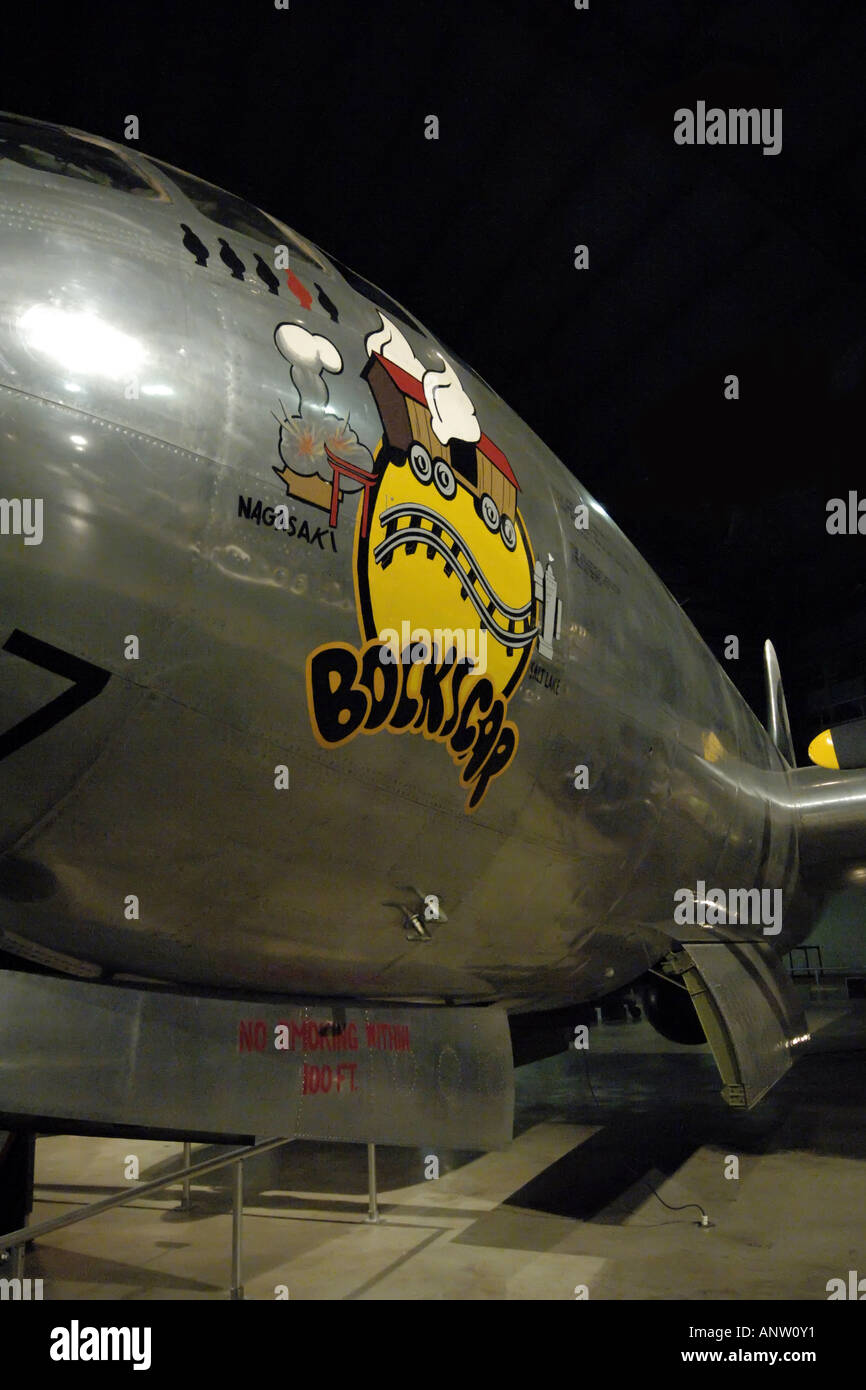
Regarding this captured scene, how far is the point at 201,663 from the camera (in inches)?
112

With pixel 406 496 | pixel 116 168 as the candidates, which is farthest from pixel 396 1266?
pixel 116 168

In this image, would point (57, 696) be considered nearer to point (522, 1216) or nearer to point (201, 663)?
point (201, 663)

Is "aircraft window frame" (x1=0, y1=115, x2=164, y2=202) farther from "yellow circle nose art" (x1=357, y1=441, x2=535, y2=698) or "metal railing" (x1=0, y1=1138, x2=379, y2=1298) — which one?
"metal railing" (x1=0, y1=1138, x2=379, y2=1298)

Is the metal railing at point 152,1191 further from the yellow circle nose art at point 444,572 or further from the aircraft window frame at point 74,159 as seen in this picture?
the aircraft window frame at point 74,159

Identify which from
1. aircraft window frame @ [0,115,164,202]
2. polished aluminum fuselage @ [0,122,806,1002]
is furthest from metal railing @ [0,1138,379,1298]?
aircraft window frame @ [0,115,164,202]

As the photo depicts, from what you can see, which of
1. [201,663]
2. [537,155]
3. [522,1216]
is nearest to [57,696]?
[201,663]

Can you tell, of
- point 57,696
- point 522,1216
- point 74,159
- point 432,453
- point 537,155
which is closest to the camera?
point 57,696

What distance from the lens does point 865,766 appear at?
9.74 metres

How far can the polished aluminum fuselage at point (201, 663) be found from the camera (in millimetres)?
2660

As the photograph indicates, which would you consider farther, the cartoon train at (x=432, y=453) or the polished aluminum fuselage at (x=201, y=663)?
the cartoon train at (x=432, y=453)

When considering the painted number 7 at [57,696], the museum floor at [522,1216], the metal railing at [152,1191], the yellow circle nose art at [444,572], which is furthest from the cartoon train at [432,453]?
A: the museum floor at [522,1216]

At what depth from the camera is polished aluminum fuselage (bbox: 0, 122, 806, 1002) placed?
2.66 meters

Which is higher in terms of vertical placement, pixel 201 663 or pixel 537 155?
pixel 537 155
